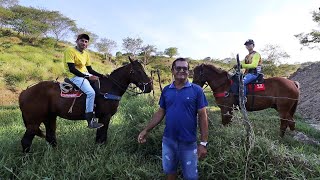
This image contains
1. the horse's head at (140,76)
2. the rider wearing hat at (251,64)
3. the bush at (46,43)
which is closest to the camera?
the horse's head at (140,76)

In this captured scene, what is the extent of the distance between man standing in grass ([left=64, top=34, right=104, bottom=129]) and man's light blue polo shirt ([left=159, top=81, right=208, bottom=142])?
2.33 meters

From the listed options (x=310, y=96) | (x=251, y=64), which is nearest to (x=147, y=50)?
(x=310, y=96)

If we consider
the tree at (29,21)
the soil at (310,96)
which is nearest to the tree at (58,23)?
the tree at (29,21)

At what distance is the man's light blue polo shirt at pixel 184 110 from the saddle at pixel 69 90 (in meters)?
2.75

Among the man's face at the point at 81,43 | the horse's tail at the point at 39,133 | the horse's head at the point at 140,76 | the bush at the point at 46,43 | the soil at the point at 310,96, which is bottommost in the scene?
the soil at the point at 310,96

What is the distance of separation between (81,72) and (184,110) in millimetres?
2827

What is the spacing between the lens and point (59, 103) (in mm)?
5629

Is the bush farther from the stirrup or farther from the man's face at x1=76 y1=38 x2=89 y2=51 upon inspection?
the stirrup

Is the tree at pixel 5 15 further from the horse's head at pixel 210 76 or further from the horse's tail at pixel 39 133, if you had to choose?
the horse's tail at pixel 39 133

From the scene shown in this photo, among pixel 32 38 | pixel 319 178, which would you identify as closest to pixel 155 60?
pixel 32 38

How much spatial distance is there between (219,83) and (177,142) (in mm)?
4553

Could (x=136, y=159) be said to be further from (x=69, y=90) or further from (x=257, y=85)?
(x=257, y=85)

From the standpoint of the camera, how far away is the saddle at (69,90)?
561cm

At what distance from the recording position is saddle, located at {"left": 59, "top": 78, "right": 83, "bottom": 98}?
561 cm
